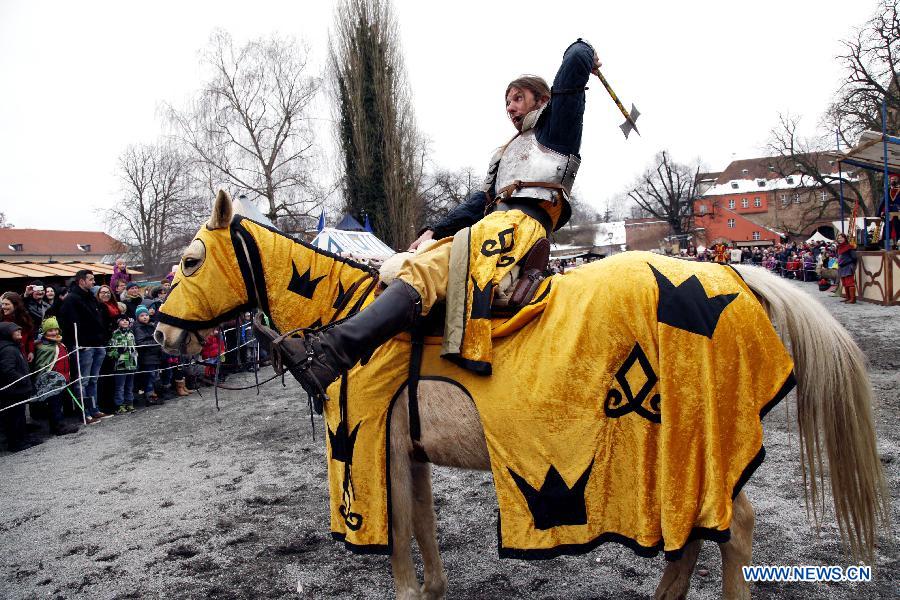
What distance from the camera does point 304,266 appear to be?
9.03 ft

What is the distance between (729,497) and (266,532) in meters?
3.24

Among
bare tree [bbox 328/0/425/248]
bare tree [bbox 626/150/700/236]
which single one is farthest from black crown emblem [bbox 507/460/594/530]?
bare tree [bbox 626/150/700/236]

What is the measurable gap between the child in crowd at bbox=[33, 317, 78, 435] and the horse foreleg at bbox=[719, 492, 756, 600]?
7.96 m

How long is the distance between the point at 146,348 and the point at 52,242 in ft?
252

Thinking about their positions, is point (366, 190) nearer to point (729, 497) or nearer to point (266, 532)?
point (266, 532)

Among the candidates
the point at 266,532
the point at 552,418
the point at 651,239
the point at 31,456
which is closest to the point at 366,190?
the point at 31,456

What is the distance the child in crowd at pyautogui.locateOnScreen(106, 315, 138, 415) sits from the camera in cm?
832

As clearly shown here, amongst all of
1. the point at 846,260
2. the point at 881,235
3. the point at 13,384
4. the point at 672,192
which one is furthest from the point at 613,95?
the point at 672,192

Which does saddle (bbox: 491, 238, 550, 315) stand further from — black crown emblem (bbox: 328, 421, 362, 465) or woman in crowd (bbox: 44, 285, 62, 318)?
woman in crowd (bbox: 44, 285, 62, 318)

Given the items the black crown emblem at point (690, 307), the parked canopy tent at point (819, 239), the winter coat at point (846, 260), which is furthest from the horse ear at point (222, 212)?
the parked canopy tent at point (819, 239)

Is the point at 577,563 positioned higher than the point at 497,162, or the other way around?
the point at 497,162

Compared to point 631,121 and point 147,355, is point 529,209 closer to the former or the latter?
point 631,121

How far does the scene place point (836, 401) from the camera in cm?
223

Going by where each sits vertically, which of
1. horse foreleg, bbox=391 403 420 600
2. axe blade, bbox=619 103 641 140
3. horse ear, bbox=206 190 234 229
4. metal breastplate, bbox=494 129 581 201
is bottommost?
horse foreleg, bbox=391 403 420 600
